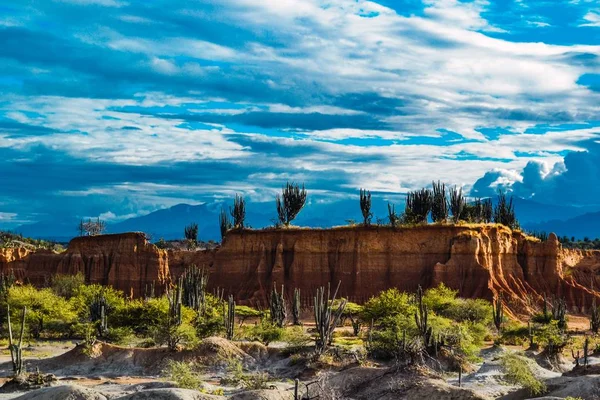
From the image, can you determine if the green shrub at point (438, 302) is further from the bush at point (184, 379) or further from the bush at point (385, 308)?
the bush at point (184, 379)

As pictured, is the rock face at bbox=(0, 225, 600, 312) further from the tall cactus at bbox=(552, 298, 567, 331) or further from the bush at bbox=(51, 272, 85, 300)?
the tall cactus at bbox=(552, 298, 567, 331)

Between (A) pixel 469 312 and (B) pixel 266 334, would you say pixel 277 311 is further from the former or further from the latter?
(A) pixel 469 312

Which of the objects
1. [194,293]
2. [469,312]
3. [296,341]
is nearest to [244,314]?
[194,293]

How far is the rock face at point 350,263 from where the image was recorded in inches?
3098

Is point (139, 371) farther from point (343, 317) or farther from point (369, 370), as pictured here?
point (343, 317)

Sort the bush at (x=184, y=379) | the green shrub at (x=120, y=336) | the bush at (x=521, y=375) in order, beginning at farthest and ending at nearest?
the green shrub at (x=120, y=336) < the bush at (x=184, y=379) < the bush at (x=521, y=375)

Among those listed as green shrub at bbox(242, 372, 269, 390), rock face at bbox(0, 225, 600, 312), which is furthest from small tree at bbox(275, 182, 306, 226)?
green shrub at bbox(242, 372, 269, 390)

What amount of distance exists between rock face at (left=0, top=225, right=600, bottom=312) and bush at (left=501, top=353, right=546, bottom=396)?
1527 inches

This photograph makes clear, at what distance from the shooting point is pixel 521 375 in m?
34.8

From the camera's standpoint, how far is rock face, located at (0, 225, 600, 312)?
78.7m

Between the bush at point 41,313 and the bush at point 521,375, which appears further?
the bush at point 41,313

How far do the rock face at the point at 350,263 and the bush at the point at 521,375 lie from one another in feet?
127

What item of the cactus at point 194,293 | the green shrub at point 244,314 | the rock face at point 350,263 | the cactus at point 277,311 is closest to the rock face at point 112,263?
the rock face at point 350,263

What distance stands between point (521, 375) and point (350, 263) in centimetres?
4770
